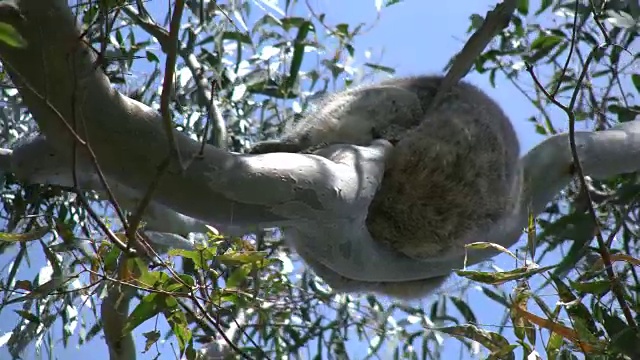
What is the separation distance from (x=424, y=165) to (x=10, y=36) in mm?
985

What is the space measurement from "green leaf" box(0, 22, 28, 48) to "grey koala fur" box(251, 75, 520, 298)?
790 millimetres

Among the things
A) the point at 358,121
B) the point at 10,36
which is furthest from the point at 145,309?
the point at 10,36

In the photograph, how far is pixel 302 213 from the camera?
4.49ft

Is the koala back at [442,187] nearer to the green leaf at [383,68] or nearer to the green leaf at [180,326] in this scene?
the green leaf at [180,326]

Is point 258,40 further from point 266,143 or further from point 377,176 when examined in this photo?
point 377,176

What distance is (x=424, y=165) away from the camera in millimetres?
1793

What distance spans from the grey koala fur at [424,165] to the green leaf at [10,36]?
0.79 metres

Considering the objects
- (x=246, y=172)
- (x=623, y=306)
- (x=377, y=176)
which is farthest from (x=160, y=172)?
(x=623, y=306)

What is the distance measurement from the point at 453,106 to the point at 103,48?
96cm

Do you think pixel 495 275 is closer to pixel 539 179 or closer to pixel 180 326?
pixel 539 179

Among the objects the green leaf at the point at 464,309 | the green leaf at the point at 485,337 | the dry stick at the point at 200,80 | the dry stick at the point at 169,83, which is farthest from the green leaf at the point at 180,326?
the green leaf at the point at 464,309

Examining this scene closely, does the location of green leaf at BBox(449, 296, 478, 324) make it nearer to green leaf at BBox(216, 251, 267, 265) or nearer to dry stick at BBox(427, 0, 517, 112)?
dry stick at BBox(427, 0, 517, 112)

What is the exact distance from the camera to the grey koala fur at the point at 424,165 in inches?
71.0

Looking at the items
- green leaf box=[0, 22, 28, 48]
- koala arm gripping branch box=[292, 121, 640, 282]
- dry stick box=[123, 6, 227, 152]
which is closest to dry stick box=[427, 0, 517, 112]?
koala arm gripping branch box=[292, 121, 640, 282]
